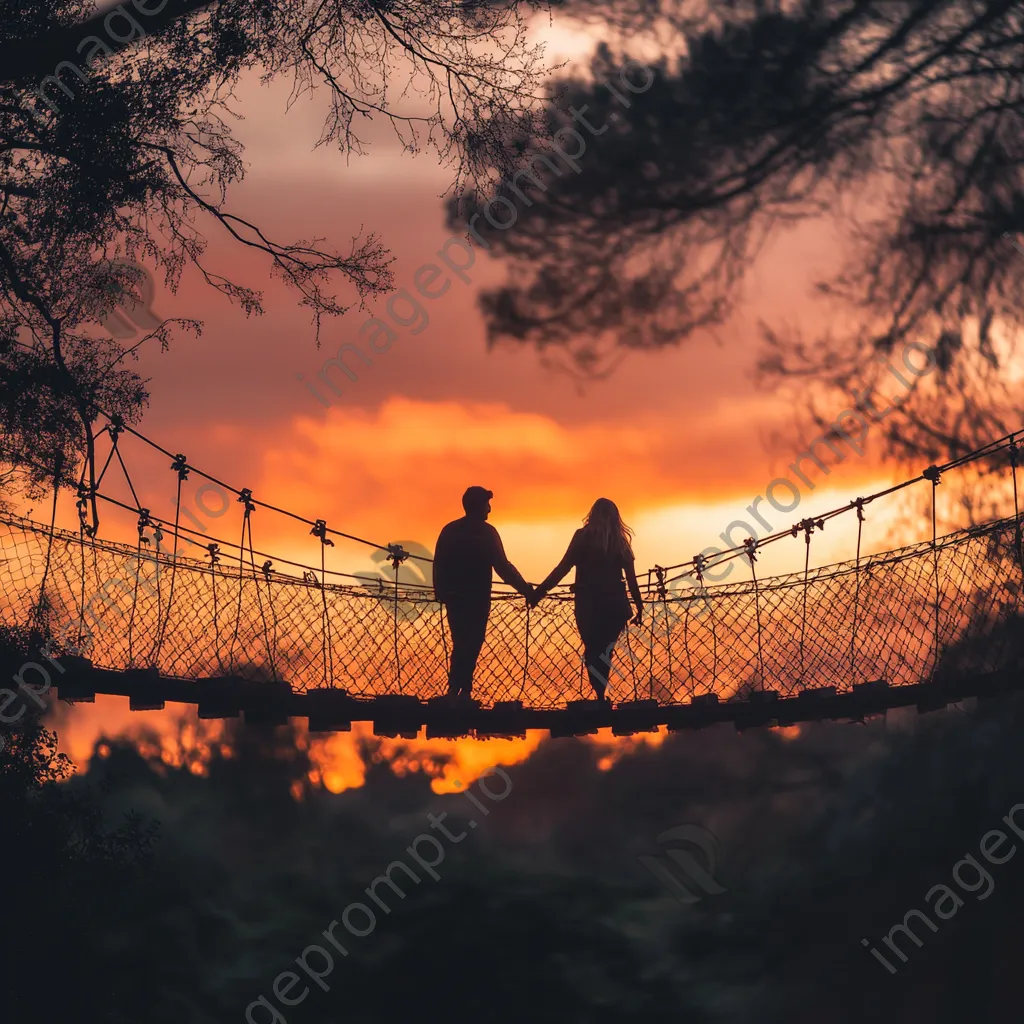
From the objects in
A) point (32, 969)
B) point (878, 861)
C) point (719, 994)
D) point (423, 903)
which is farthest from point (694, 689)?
point (719, 994)

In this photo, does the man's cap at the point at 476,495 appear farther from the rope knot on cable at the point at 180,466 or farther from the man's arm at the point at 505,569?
the rope knot on cable at the point at 180,466

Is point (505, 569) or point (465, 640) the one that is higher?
point (505, 569)

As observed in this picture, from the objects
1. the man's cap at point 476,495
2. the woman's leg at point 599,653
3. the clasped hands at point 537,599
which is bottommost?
the woman's leg at point 599,653

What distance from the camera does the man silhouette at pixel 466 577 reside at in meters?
5.66

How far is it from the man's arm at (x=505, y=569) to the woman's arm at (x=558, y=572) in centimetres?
7

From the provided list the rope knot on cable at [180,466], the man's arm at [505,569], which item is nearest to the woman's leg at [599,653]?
the man's arm at [505,569]

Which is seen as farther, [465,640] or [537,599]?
[537,599]

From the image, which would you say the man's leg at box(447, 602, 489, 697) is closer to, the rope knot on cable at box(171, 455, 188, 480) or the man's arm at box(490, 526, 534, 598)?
the man's arm at box(490, 526, 534, 598)

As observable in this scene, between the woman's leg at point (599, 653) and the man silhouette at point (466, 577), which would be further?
the woman's leg at point (599, 653)

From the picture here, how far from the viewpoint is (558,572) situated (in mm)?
5941

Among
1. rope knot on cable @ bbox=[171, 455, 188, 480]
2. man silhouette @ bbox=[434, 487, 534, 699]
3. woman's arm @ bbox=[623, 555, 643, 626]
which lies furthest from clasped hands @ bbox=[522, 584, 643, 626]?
rope knot on cable @ bbox=[171, 455, 188, 480]

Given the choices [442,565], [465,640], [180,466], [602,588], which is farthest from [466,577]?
[180,466]

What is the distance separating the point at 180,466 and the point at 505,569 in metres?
1.92

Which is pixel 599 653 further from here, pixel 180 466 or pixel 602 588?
pixel 180 466
